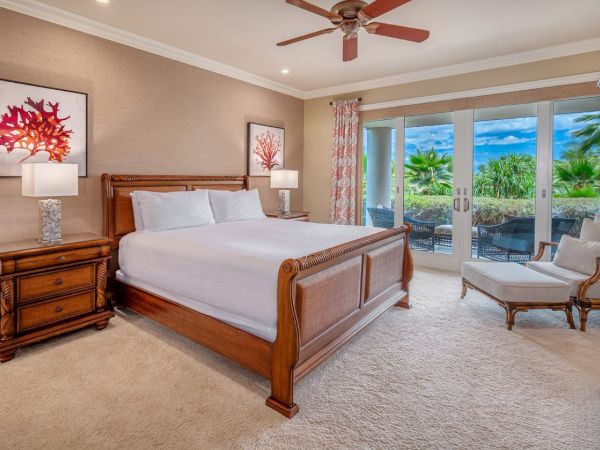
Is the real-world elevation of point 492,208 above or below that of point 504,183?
below

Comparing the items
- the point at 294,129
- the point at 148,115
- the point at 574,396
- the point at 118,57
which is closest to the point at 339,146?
the point at 294,129

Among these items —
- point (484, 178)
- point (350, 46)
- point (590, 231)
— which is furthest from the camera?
point (484, 178)

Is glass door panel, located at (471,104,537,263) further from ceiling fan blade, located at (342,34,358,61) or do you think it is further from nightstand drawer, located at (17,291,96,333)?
nightstand drawer, located at (17,291,96,333)

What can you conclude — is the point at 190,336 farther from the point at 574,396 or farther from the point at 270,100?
the point at 270,100

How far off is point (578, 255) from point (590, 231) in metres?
0.35

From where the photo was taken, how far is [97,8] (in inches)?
126

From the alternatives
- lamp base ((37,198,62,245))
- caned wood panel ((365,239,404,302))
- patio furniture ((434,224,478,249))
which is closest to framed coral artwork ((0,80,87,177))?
lamp base ((37,198,62,245))

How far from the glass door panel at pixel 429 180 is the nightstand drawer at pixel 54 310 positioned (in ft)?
14.0

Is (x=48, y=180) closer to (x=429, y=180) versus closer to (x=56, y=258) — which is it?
(x=56, y=258)

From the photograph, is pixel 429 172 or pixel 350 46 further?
pixel 429 172

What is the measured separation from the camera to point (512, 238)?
4.76m

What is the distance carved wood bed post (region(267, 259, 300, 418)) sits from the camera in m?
1.91

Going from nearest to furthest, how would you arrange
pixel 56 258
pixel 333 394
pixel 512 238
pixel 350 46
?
1. pixel 333 394
2. pixel 56 258
3. pixel 350 46
4. pixel 512 238

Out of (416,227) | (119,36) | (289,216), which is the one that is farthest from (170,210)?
(416,227)
